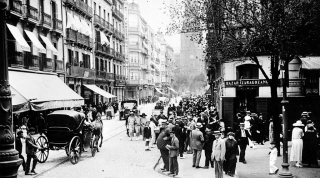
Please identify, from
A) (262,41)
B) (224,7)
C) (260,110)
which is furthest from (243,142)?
(260,110)

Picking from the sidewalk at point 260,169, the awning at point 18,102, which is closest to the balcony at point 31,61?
the awning at point 18,102

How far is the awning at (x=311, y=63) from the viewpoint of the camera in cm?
1791

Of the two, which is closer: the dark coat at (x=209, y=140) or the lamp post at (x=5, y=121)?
the lamp post at (x=5, y=121)

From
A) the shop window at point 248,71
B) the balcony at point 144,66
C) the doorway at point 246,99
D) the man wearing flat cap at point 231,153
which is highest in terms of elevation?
the balcony at point 144,66

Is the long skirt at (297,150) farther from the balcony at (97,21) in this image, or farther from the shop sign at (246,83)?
the balcony at (97,21)

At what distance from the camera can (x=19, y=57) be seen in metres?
21.4

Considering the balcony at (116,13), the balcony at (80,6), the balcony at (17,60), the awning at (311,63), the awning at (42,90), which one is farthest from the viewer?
the balcony at (116,13)

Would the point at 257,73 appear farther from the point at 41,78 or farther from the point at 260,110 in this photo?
the point at 41,78

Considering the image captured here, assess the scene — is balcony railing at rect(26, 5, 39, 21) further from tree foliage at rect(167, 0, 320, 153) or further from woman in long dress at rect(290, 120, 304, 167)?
woman in long dress at rect(290, 120, 304, 167)

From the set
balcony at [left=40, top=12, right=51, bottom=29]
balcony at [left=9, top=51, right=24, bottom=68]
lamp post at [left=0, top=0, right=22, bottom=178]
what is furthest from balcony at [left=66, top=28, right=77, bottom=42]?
lamp post at [left=0, top=0, right=22, bottom=178]

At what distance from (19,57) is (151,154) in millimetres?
11555

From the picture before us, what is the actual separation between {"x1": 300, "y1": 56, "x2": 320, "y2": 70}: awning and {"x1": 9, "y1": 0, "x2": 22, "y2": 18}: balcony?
17.3 meters

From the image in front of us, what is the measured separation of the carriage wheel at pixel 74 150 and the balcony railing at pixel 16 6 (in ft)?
38.1

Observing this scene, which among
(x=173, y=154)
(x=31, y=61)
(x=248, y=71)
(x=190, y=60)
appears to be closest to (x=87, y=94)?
(x=31, y=61)
